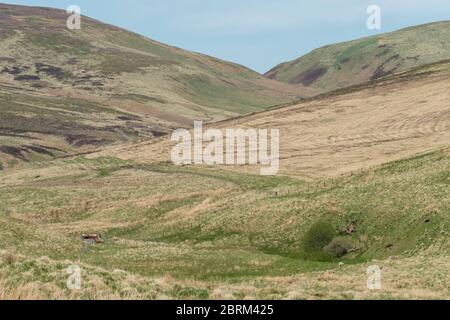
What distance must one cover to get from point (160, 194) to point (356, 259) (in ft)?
129

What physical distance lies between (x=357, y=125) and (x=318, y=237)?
6480cm

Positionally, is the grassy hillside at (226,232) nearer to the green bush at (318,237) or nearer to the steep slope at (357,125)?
the green bush at (318,237)

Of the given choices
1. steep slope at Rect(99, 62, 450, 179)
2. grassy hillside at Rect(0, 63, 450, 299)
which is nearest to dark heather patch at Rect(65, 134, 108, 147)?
grassy hillside at Rect(0, 63, 450, 299)

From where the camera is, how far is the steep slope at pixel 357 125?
8881cm

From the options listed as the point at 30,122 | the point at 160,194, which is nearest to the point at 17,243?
the point at 160,194

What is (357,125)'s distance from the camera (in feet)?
371

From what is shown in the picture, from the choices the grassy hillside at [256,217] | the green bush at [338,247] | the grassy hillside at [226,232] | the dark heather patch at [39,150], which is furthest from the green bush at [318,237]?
the dark heather patch at [39,150]

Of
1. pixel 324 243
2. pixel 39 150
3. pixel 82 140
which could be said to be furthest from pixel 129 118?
pixel 324 243

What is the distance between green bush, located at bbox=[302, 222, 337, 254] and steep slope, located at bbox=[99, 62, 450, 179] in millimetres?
26871

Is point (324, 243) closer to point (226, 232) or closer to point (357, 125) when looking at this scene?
point (226, 232)

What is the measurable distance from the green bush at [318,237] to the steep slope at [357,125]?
1058 inches

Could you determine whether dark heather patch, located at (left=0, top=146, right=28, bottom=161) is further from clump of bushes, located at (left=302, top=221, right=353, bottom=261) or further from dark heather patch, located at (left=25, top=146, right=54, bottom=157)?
clump of bushes, located at (left=302, top=221, right=353, bottom=261)

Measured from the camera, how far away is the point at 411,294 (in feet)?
79.5
